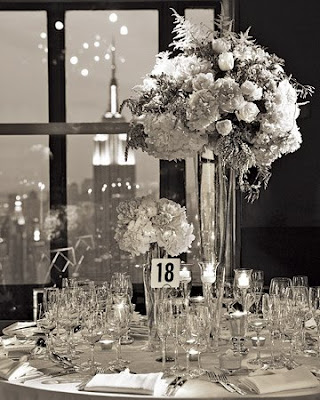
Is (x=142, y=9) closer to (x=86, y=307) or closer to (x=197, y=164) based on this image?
(x=197, y=164)

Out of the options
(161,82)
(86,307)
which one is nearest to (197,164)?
(161,82)

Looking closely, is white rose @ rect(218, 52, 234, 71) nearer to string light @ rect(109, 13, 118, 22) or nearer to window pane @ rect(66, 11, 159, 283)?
window pane @ rect(66, 11, 159, 283)

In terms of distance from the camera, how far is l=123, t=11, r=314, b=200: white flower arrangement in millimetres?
3182

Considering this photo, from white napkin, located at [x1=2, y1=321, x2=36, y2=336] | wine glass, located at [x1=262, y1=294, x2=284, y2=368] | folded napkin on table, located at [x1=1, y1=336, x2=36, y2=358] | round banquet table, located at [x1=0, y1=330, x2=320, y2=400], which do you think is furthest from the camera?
white napkin, located at [x1=2, y1=321, x2=36, y2=336]

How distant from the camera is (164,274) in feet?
10.7

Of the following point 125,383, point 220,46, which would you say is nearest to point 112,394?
point 125,383

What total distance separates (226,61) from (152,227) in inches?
28.1

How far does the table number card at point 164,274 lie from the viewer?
3256mm

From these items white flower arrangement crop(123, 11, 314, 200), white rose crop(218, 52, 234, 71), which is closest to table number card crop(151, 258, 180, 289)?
white flower arrangement crop(123, 11, 314, 200)

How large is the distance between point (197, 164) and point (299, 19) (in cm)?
272

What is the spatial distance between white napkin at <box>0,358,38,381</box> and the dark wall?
3.07m

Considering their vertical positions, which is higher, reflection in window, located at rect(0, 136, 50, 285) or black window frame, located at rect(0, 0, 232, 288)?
black window frame, located at rect(0, 0, 232, 288)

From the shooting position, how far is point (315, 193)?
5.79 m

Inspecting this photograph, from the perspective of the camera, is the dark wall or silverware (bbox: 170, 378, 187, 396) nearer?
silverware (bbox: 170, 378, 187, 396)
